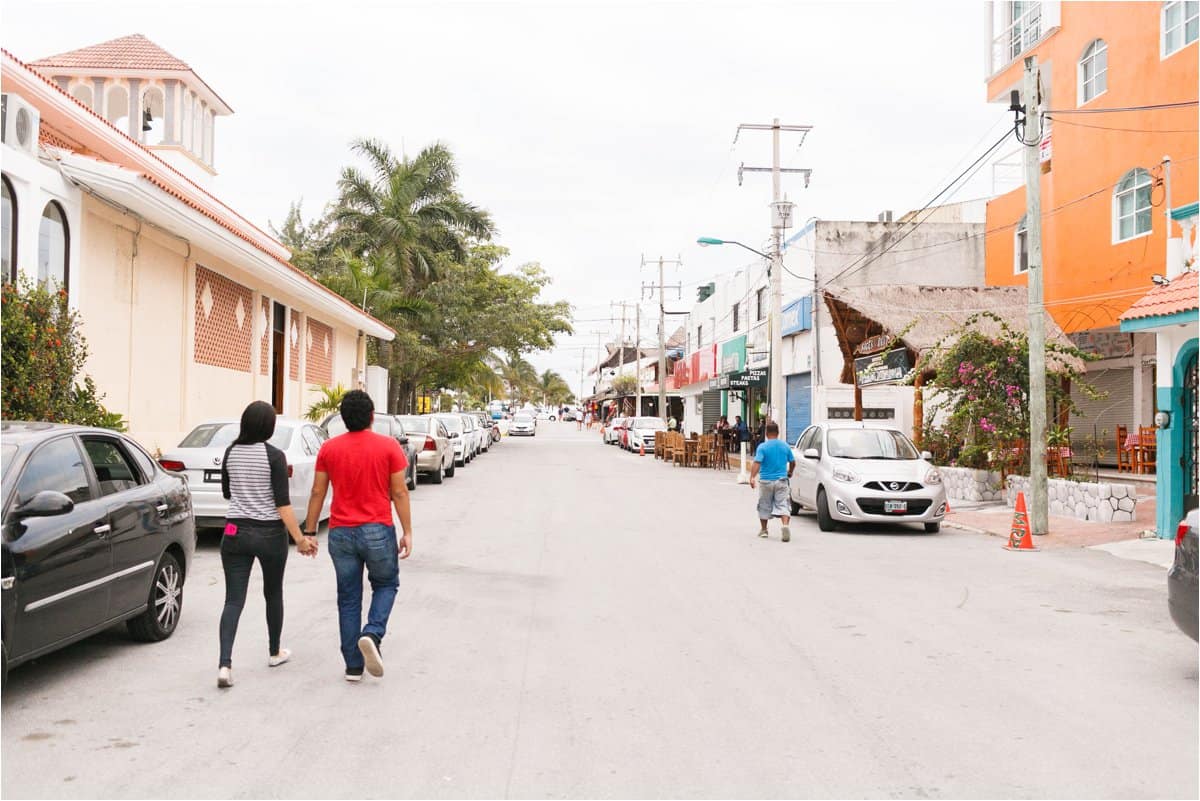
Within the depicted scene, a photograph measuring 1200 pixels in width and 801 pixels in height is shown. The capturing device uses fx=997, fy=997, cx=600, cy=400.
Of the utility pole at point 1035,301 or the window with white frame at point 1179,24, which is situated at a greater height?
the window with white frame at point 1179,24

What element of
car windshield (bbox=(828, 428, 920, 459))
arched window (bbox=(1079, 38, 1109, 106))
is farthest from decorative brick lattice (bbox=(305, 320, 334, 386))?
arched window (bbox=(1079, 38, 1109, 106))

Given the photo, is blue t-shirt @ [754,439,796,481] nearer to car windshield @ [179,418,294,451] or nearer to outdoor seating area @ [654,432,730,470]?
car windshield @ [179,418,294,451]

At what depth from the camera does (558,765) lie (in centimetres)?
460

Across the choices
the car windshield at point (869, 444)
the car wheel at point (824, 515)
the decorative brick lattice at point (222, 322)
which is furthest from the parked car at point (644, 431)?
the car wheel at point (824, 515)

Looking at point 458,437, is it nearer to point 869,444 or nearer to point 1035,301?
point 869,444

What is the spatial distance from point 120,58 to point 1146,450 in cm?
2598

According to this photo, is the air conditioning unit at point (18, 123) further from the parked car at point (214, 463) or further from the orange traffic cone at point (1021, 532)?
the orange traffic cone at point (1021, 532)

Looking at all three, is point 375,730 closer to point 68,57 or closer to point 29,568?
point 29,568

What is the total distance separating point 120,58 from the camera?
2511 centimetres

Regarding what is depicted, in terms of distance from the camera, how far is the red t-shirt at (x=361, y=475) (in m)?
5.95

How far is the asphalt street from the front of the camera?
176 inches

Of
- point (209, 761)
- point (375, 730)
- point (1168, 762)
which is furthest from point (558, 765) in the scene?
point (1168, 762)

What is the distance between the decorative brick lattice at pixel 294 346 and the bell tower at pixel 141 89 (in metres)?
4.36

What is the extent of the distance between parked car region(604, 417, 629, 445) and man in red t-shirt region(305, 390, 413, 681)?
1671 inches
